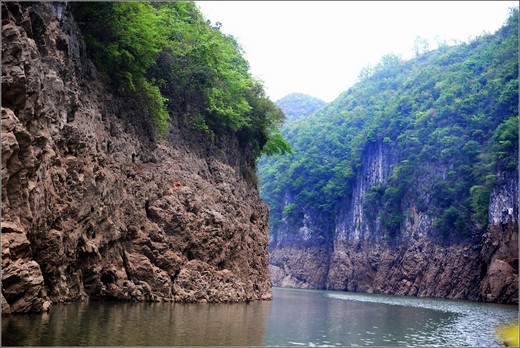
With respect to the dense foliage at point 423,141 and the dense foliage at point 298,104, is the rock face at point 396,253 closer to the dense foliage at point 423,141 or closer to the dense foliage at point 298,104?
the dense foliage at point 423,141

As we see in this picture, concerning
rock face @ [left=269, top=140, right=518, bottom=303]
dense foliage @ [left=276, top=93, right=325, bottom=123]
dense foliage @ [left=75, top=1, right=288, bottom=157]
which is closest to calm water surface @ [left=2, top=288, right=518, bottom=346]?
dense foliage @ [left=75, top=1, right=288, bottom=157]

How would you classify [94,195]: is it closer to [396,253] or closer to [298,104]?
[396,253]

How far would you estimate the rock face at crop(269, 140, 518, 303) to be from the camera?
42.6 m

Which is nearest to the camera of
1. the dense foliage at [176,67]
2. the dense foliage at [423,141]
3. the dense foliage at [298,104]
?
the dense foliage at [176,67]

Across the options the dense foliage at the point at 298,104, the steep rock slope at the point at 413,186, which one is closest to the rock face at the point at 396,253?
the steep rock slope at the point at 413,186

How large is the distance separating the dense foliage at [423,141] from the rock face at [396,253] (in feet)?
5.23

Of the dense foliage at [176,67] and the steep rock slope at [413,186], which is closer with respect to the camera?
the dense foliage at [176,67]

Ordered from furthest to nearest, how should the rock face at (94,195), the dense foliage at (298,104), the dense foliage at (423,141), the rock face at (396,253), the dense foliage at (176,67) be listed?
the dense foliage at (298,104), the dense foliage at (423,141), the rock face at (396,253), the dense foliage at (176,67), the rock face at (94,195)

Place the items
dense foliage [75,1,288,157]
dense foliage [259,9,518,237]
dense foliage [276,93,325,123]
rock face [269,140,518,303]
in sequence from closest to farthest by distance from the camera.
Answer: dense foliage [75,1,288,157], rock face [269,140,518,303], dense foliage [259,9,518,237], dense foliage [276,93,325,123]

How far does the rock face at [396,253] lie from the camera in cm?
4256

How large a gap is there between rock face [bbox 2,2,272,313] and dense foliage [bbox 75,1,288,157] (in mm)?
1003

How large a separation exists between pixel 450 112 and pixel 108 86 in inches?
2065

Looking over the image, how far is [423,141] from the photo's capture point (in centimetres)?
6506

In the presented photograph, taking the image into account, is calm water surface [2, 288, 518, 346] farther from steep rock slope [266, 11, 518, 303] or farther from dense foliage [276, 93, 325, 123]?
dense foliage [276, 93, 325, 123]
